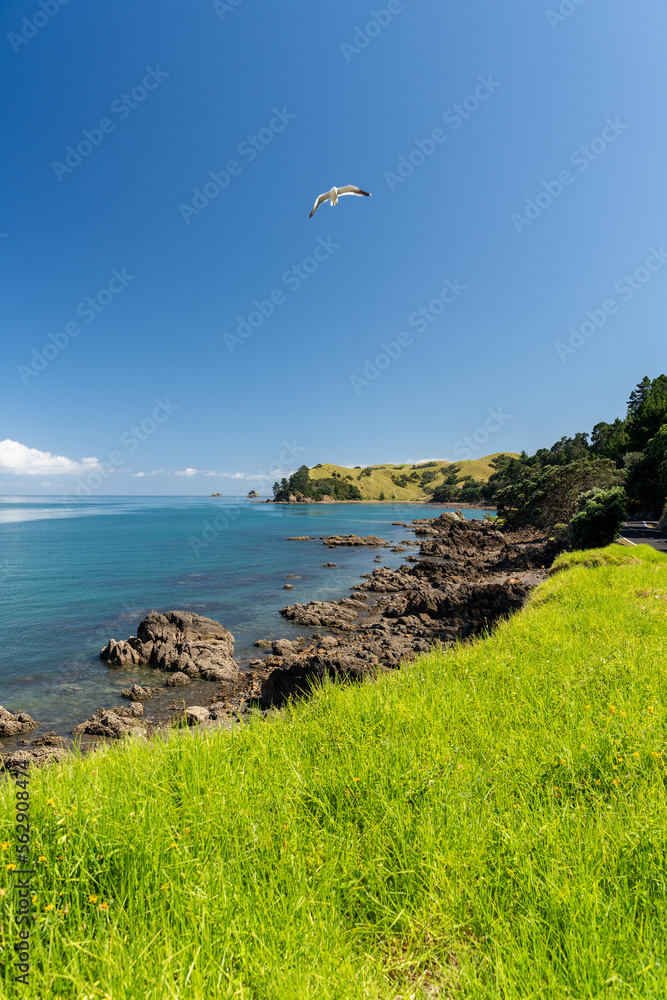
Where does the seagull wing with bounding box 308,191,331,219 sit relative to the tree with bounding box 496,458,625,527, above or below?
above

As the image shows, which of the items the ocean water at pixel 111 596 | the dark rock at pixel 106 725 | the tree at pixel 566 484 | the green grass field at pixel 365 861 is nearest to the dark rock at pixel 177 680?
the ocean water at pixel 111 596

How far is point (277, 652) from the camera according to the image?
21.5m

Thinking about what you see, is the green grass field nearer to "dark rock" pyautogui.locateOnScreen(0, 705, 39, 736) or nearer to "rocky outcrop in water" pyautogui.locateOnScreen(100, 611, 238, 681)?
"dark rock" pyautogui.locateOnScreen(0, 705, 39, 736)

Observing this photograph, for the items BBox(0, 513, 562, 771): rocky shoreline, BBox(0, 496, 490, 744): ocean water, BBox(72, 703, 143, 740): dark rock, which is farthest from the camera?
BBox(0, 496, 490, 744): ocean water

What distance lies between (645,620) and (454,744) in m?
6.41

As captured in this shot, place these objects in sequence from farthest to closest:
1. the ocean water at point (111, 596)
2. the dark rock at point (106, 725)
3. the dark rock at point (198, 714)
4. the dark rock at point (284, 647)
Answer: the dark rock at point (284, 647) < the ocean water at point (111, 596) < the dark rock at point (106, 725) < the dark rock at point (198, 714)

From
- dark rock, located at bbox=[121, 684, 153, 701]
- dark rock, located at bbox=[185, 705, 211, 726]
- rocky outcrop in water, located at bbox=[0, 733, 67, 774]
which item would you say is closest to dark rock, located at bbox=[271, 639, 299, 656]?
dark rock, located at bbox=[121, 684, 153, 701]

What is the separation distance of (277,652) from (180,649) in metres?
4.67

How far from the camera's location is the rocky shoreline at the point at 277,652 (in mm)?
13180

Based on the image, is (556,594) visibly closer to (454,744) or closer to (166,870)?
(454,744)

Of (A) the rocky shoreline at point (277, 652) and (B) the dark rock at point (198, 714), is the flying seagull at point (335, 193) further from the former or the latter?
(B) the dark rock at point (198, 714)

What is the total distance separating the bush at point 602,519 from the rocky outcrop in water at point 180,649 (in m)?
25.2

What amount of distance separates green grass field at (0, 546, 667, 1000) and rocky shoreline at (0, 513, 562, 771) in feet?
13.2

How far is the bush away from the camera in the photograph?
2873 cm
